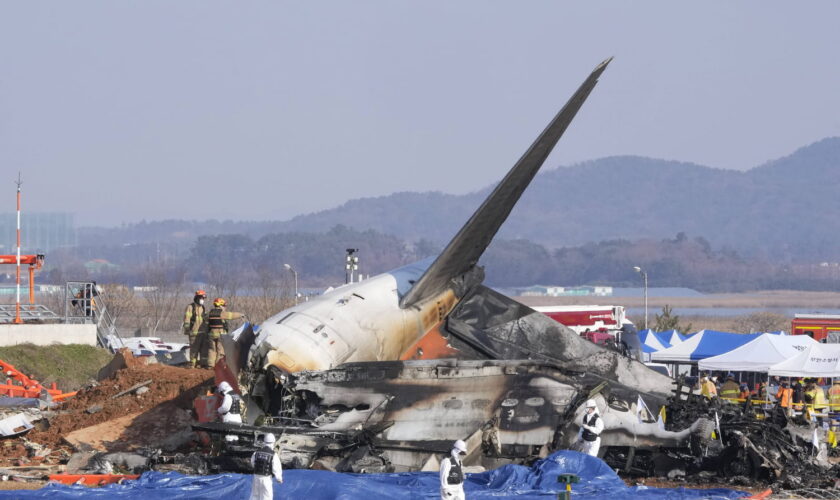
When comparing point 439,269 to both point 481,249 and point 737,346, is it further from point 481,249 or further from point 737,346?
point 737,346

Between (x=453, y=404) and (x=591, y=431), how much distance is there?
2.40 metres

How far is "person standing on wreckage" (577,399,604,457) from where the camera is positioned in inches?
765

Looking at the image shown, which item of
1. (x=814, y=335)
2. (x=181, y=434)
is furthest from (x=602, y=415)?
(x=814, y=335)

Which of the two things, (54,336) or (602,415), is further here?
(54,336)

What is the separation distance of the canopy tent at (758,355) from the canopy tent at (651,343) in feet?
14.5

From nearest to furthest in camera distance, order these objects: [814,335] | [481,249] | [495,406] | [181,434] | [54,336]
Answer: [495,406], [181,434], [481,249], [54,336], [814,335]

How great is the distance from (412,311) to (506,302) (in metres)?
3.40

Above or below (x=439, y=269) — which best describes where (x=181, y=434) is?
below

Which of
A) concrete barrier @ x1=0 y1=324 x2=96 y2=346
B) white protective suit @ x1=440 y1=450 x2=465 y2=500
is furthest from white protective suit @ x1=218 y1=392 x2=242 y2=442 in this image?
concrete barrier @ x1=0 y1=324 x2=96 y2=346

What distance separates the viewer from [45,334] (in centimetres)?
4069

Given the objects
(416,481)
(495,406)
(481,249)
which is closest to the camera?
(416,481)

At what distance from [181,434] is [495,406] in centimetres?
714

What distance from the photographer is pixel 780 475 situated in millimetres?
19719

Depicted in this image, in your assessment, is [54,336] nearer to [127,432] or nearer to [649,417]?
[127,432]
